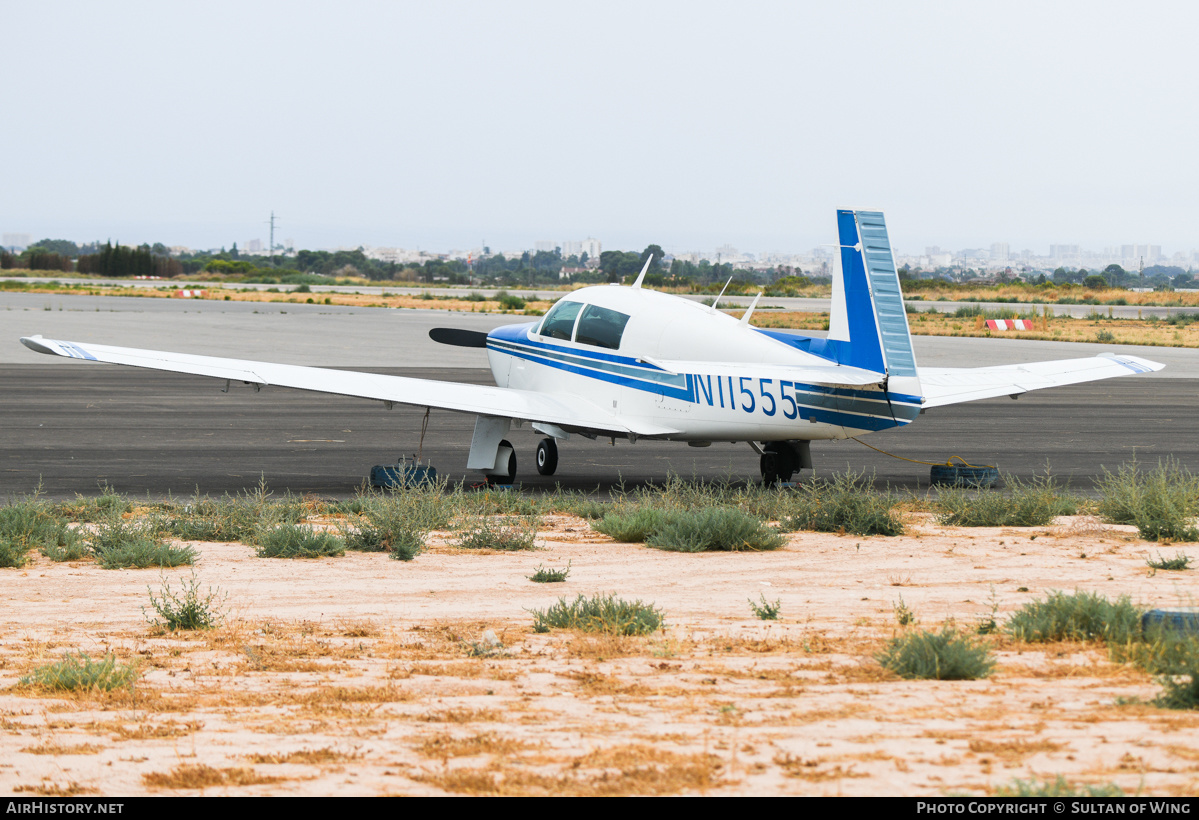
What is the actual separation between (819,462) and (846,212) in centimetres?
642

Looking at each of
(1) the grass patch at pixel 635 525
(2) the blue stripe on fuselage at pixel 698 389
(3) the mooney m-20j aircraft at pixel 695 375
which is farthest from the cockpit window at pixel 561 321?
(1) the grass patch at pixel 635 525

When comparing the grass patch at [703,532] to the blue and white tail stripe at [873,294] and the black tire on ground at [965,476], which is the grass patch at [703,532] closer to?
the blue and white tail stripe at [873,294]

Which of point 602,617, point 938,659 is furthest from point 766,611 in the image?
point 938,659

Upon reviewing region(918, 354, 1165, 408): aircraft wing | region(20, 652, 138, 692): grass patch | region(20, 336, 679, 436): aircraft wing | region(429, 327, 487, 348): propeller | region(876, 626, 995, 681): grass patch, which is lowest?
region(20, 652, 138, 692): grass patch

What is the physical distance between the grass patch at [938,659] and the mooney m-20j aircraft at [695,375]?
19.5ft

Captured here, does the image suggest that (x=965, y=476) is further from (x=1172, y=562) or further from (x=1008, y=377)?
Result: (x=1172, y=562)

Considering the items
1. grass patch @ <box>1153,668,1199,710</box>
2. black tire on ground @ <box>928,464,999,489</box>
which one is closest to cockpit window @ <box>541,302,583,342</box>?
black tire on ground @ <box>928,464,999,489</box>

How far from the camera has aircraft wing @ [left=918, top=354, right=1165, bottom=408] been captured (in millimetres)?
14969

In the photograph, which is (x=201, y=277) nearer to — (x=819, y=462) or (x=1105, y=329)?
(x=1105, y=329)

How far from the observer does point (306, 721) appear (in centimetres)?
567

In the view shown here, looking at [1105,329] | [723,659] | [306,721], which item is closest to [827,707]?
[723,659]

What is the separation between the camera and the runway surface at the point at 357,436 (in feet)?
52.6

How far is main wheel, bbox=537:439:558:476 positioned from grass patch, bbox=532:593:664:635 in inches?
335

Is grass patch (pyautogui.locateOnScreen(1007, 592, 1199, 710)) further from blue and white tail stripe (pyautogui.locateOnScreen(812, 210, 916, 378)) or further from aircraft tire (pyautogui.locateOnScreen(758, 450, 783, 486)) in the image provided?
aircraft tire (pyautogui.locateOnScreen(758, 450, 783, 486))
